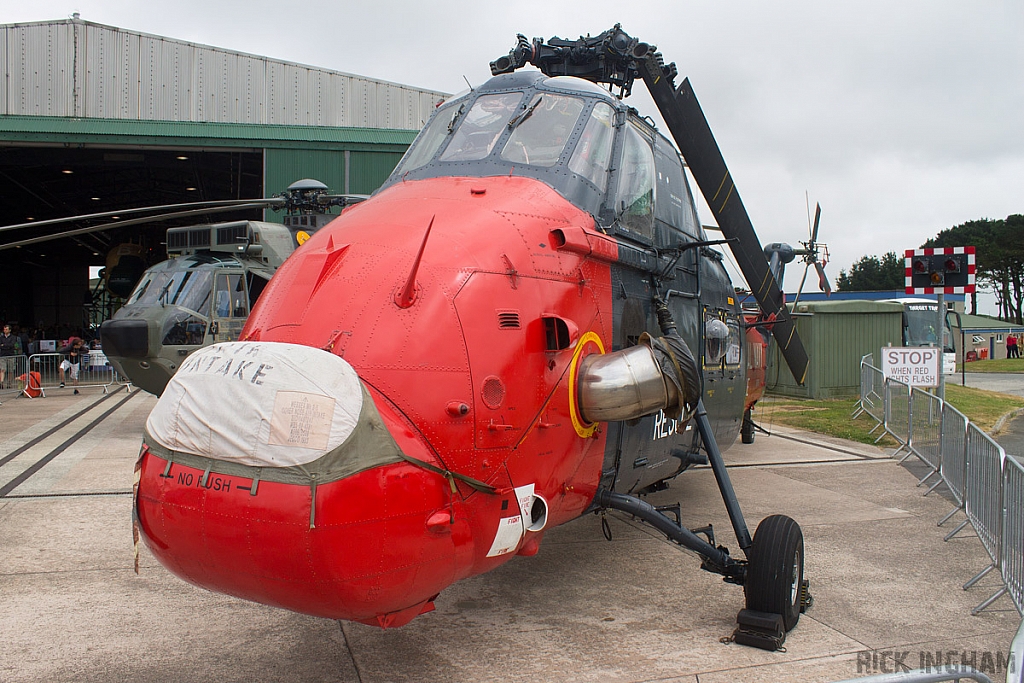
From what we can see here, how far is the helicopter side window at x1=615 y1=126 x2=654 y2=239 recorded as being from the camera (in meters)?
5.28

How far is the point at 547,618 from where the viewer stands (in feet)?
17.1

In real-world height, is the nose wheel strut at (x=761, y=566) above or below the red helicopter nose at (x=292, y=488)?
below

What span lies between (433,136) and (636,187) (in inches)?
58.4

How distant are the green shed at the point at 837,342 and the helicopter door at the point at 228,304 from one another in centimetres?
1429

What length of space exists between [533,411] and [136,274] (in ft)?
84.1

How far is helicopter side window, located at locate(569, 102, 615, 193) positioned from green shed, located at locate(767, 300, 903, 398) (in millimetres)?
16535

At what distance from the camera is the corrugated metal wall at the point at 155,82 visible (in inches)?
750

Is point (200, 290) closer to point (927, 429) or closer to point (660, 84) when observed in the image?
point (660, 84)

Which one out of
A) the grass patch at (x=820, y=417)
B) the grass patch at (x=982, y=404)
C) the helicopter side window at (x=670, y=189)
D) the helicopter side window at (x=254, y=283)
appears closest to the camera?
the helicopter side window at (x=670, y=189)

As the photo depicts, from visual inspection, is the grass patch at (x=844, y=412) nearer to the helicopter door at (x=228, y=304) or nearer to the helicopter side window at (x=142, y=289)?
the helicopter door at (x=228, y=304)

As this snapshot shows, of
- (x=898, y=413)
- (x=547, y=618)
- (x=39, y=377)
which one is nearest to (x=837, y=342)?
(x=898, y=413)

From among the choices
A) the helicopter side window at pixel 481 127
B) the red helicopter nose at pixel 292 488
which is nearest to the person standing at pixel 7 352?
the helicopter side window at pixel 481 127

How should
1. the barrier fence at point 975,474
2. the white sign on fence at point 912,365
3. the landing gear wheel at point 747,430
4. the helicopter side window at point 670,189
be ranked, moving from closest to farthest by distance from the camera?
the barrier fence at point 975,474
the helicopter side window at point 670,189
the landing gear wheel at point 747,430
the white sign on fence at point 912,365

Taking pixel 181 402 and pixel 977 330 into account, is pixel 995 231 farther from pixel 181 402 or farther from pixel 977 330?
pixel 181 402
